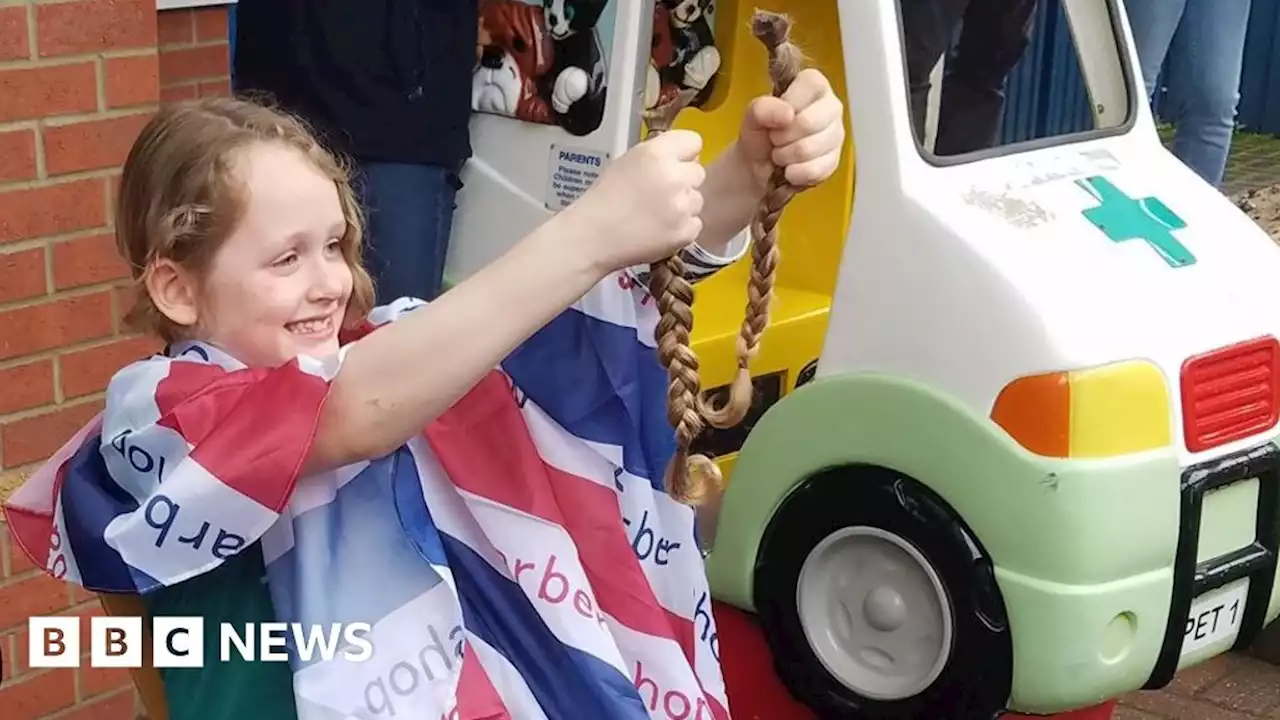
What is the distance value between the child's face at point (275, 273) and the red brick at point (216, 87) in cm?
145

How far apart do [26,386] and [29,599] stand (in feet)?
1.12

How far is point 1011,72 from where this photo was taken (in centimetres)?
294

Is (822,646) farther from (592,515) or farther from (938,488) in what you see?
(592,515)

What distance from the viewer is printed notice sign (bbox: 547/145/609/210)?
107 inches

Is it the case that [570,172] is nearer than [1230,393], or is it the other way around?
[1230,393]

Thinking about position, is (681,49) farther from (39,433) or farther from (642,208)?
(642,208)

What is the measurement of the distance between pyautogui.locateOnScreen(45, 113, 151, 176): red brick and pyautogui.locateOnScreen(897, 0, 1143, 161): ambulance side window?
118 cm

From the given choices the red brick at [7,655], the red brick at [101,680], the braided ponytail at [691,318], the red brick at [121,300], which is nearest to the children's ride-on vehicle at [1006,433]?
the red brick at [121,300]

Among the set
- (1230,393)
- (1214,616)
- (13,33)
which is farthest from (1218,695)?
(13,33)

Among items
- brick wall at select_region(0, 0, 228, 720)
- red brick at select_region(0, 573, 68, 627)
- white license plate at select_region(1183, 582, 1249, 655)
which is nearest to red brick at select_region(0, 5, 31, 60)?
brick wall at select_region(0, 0, 228, 720)

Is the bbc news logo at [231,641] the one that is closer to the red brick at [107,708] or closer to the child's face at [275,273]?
the child's face at [275,273]

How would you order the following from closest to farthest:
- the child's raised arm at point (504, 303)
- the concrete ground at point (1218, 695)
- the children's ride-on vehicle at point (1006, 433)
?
the child's raised arm at point (504, 303) < the children's ride-on vehicle at point (1006, 433) < the concrete ground at point (1218, 695)

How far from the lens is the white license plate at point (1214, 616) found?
7.85ft

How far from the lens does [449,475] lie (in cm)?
153
